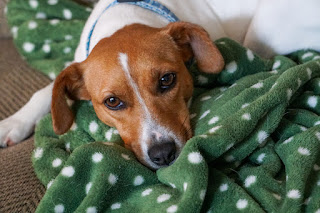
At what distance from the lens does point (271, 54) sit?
246 cm

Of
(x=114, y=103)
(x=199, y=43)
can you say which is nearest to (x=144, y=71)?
(x=114, y=103)

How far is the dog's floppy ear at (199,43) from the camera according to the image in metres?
1.90

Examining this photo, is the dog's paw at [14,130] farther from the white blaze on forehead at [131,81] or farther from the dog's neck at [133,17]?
the white blaze on forehead at [131,81]

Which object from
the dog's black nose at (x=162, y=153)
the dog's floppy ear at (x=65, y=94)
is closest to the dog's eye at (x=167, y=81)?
the dog's black nose at (x=162, y=153)

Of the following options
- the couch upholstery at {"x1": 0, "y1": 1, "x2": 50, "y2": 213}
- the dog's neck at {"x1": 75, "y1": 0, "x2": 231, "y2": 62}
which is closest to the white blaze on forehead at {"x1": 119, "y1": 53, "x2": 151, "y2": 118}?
the dog's neck at {"x1": 75, "y1": 0, "x2": 231, "y2": 62}

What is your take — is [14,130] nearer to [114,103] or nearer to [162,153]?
[114,103]

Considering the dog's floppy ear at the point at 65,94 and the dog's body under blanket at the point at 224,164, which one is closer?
the dog's body under blanket at the point at 224,164

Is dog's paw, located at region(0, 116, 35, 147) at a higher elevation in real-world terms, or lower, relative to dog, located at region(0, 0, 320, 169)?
lower

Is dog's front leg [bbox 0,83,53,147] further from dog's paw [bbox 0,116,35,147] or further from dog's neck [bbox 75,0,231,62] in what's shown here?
dog's neck [bbox 75,0,231,62]

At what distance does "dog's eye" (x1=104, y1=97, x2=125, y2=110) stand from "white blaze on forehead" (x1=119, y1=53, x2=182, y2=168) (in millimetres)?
101

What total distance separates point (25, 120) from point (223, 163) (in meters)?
1.16

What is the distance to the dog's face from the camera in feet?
5.56

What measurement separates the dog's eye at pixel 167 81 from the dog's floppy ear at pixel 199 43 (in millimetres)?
197

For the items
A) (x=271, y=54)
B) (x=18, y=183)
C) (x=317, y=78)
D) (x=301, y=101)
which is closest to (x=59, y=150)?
(x=18, y=183)
